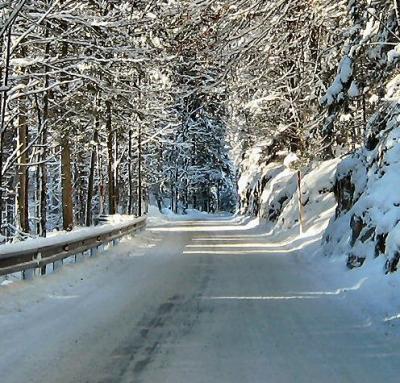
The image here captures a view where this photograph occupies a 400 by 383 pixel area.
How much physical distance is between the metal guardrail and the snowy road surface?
34 centimetres

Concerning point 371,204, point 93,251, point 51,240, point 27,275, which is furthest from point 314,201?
point 27,275

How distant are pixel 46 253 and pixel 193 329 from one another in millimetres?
5008

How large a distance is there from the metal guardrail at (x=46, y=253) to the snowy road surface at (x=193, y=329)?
0.34m

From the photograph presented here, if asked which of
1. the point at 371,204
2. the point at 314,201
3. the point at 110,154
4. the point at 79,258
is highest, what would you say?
the point at 110,154

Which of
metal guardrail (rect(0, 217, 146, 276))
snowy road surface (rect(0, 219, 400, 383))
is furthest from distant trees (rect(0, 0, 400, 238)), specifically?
snowy road surface (rect(0, 219, 400, 383))

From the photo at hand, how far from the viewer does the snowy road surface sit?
18.6 feet

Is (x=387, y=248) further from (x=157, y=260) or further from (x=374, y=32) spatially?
(x=157, y=260)

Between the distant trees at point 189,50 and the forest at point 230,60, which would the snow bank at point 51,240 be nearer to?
the forest at point 230,60

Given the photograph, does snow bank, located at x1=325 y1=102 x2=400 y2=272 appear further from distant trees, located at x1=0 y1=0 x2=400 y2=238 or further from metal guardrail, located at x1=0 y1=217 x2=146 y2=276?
metal guardrail, located at x1=0 y1=217 x2=146 y2=276

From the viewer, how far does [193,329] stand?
7523 mm

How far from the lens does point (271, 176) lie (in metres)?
34.7

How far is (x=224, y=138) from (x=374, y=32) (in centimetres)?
5683

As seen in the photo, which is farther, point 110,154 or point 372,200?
point 110,154

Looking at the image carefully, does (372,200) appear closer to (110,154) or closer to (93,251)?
(93,251)
